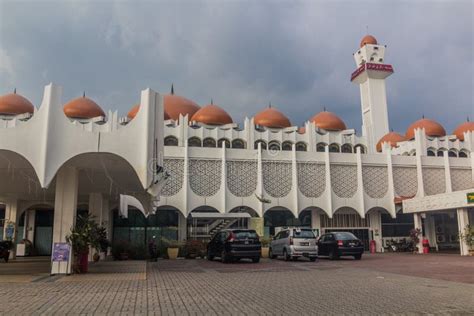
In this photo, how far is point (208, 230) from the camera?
31.3 m

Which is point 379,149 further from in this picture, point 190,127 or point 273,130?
point 190,127

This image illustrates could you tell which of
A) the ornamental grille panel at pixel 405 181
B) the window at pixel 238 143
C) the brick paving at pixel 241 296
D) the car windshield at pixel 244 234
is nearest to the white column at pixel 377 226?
the ornamental grille panel at pixel 405 181

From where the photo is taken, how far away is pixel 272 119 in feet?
139

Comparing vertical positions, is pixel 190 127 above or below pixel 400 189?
above

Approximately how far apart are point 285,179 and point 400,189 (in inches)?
405

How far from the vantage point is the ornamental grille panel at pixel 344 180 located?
3403 cm

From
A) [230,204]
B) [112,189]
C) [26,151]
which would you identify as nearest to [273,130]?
[230,204]

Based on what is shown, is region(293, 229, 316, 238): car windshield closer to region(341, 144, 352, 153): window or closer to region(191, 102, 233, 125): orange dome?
region(191, 102, 233, 125): orange dome

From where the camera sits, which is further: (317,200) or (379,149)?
(379,149)

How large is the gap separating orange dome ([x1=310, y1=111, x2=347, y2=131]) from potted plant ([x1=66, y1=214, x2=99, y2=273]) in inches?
1321

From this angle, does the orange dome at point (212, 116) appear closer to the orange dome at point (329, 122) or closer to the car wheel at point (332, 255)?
the orange dome at point (329, 122)

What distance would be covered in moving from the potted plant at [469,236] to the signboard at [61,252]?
22834mm

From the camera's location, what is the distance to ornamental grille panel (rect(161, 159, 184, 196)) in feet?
101

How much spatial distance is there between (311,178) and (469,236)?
12019mm
